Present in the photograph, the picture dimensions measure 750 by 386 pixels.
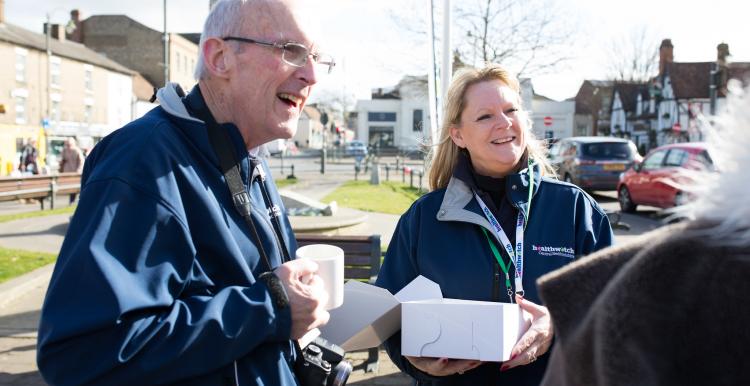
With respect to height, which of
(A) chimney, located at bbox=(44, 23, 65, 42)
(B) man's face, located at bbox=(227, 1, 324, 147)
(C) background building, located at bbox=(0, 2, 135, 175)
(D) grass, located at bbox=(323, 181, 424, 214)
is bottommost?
(D) grass, located at bbox=(323, 181, 424, 214)

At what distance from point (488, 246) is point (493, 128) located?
565 millimetres

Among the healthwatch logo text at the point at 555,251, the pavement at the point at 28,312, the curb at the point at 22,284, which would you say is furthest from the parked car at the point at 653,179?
the healthwatch logo text at the point at 555,251

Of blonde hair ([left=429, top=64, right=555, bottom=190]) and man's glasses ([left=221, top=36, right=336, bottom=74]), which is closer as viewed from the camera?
man's glasses ([left=221, top=36, right=336, bottom=74])

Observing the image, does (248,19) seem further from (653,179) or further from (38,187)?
(38,187)

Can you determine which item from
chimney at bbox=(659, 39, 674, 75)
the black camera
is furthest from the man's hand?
chimney at bbox=(659, 39, 674, 75)

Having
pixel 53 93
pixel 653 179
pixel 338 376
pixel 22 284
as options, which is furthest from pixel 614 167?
pixel 53 93

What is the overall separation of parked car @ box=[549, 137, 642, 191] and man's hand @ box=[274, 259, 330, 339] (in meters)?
17.4

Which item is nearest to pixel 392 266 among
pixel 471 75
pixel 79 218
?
pixel 471 75

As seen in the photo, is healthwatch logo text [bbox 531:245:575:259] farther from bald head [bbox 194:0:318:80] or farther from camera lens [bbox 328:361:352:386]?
bald head [bbox 194:0:318:80]

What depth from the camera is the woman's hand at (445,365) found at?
2129mm

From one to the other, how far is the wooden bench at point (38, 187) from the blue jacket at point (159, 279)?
1194 cm

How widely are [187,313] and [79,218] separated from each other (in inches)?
13.6

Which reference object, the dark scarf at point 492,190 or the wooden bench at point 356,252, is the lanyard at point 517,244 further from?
the wooden bench at point 356,252

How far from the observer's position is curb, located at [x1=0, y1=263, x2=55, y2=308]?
20.2 feet
